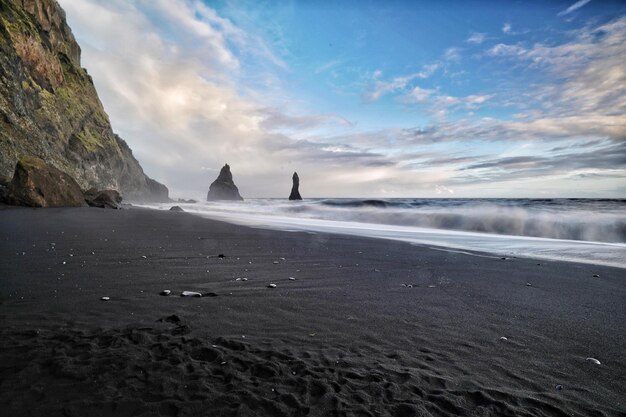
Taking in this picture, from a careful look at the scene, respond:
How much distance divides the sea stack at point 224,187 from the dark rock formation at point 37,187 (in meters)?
99.6

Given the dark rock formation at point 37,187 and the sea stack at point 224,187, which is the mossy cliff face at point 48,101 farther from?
the sea stack at point 224,187

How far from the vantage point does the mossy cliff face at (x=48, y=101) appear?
19.6 metres

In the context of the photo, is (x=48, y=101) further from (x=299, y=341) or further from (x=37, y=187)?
(x=299, y=341)

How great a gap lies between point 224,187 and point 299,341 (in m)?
117

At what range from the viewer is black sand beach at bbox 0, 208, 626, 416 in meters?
1.75

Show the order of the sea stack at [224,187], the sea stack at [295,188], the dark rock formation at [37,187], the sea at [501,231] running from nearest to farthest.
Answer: the sea at [501,231] → the dark rock formation at [37,187] → the sea stack at [295,188] → the sea stack at [224,187]

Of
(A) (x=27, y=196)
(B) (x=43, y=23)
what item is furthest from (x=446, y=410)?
(B) (x=43, y=23)

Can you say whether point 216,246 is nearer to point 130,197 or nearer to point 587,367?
point 587,367

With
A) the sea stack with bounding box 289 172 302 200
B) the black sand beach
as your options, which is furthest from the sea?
the sea stack with bounding box 289 172 302 200

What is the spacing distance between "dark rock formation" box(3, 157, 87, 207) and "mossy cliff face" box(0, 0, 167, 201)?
482 centimetres

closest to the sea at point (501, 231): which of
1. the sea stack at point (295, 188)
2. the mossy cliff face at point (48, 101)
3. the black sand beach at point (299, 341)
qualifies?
the black sand beach at point (299, 341)

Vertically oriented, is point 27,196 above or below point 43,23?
below

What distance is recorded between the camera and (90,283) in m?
3.84

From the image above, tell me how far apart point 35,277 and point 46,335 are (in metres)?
2.16
